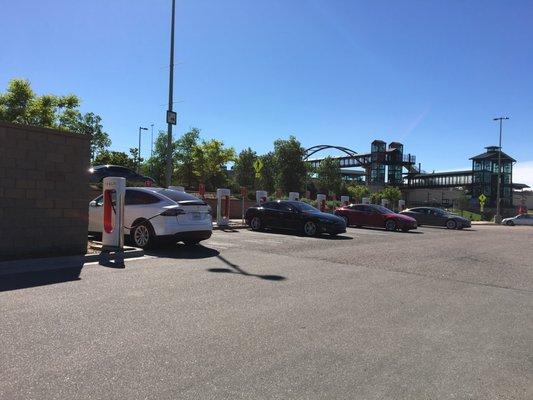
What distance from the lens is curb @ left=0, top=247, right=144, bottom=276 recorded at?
8461 mm

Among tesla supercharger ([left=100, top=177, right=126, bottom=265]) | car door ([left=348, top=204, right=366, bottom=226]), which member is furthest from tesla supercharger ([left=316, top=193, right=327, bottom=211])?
tesla supercharger ([left=100, top=177, right=126, bottom=265])

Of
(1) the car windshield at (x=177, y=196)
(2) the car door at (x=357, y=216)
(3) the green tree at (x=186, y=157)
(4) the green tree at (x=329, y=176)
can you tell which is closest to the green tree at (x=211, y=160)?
(3) the green tree at (x=186, y=157)

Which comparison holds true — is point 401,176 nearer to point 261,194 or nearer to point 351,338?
point 261,194

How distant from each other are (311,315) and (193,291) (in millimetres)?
1931

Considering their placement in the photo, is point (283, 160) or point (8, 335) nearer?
point (8, 335)

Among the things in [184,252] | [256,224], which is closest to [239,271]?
[184,252]

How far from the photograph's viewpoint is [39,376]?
3.94 metres

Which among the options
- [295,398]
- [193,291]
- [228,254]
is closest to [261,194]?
[228,254]

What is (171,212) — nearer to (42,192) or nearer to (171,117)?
(42,192)

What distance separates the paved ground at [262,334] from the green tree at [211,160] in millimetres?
41374

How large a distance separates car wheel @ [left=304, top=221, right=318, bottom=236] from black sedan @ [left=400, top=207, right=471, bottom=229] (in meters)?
16.3

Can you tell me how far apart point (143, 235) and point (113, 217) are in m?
1.12

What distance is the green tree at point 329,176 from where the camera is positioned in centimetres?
7988

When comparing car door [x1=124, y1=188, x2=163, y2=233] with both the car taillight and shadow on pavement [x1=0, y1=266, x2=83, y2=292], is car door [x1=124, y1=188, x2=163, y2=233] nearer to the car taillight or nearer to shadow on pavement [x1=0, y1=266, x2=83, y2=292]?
the car taillight
